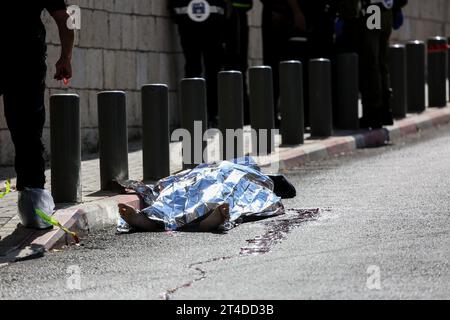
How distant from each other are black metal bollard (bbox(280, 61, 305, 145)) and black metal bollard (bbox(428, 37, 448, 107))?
4.98 metres

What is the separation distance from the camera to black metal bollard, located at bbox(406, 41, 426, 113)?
1662cm

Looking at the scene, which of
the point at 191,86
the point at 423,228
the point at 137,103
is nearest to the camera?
the point at 423,228

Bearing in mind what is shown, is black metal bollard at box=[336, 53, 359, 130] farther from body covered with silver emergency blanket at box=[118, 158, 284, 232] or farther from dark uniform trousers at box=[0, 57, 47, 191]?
dark uniform trousers at box=[0, 57, 47, 191]

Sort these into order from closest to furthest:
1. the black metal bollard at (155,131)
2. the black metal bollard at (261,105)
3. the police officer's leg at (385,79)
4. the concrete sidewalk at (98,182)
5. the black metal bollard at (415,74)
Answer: the concrete sidewalk at (98,182) < the black metal bollard at (155,131) < the black metal bollard at (261,105) < the police officer's leg at (385,79) < the black metal bollard at (415,74)

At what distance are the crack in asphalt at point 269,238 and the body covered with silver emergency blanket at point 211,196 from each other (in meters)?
0.19

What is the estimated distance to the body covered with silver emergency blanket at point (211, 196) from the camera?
336 inches

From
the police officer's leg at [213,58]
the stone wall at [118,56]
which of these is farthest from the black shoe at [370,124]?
the stone wall at [118,56]

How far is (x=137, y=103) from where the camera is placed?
46.4 feet

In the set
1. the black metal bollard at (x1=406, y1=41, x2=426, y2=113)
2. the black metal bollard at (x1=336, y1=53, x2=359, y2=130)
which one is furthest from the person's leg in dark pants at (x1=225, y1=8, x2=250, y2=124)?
the black metal bollard at (x1=406, y1=41, x2=426, y2=113)

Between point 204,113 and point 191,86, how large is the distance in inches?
9.6

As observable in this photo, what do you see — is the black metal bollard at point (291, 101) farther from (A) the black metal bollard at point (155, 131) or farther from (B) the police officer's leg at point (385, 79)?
(A) the black metal bollard at point (155, 131)

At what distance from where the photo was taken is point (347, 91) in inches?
568
